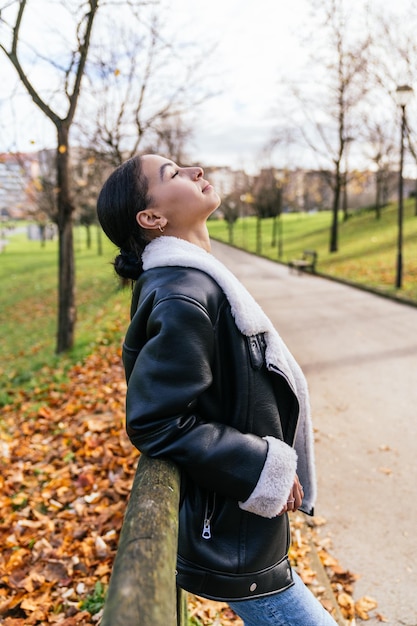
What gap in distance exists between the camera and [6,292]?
23.7m

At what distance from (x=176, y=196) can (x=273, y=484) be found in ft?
3.04

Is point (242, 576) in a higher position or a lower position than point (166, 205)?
lower

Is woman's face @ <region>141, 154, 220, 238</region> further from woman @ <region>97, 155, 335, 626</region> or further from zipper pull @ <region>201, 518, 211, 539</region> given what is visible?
zipper pull @ <region>201, 518, 211, 539</region>

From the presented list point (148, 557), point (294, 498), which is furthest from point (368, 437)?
point (148, 557)

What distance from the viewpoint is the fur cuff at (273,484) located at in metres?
1.49

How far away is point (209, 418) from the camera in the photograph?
1.56 m

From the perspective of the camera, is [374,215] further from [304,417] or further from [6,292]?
[304,417]

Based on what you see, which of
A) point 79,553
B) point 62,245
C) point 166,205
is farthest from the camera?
point 62,245

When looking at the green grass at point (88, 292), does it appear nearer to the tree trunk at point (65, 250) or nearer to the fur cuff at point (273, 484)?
the tree trunk at point (65, 250)

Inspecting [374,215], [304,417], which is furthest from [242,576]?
[374,215]

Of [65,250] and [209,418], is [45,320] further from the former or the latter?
[209,418]

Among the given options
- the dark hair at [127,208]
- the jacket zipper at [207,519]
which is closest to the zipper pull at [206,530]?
the jacket zipper at [207,519]

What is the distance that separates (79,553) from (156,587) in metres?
2.93

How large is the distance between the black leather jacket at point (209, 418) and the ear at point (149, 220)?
0.20 m
